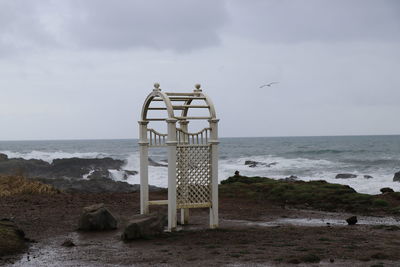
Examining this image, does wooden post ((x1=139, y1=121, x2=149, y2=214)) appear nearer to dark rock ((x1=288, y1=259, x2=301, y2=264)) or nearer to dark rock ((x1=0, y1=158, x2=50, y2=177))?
dark rock ((x1=288, y1=259, x2=301, y2=264))

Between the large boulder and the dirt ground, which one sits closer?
the dirt ground

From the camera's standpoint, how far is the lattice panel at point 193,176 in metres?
11.9

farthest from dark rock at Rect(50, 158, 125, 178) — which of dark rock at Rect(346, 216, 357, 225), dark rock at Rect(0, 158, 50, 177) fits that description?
dark rock at Rect(346, 216, 357, 225)

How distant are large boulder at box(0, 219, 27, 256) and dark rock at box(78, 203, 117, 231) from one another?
6.07 feet

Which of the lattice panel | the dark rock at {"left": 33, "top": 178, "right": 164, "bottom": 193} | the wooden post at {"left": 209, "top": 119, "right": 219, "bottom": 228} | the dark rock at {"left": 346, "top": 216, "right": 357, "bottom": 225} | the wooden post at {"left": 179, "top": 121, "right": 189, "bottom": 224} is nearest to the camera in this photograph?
the lattice panel

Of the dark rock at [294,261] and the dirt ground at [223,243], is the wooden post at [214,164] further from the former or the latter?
the dark rock at [294,261]

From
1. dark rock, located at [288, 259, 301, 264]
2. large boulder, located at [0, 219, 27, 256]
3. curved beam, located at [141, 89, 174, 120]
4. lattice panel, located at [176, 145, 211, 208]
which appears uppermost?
curved beam, located at [141, 89, 174, 120]

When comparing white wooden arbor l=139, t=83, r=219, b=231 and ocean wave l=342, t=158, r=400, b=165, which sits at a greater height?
white wooden arbor l=139, t=83, r=219, b=231

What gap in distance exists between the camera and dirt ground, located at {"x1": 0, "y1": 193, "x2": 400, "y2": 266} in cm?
888

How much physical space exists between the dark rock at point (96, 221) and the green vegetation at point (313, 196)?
24.1 feet

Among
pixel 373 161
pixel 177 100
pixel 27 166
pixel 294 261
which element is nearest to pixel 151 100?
pixel 177 100

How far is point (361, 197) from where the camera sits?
17062 millimetres

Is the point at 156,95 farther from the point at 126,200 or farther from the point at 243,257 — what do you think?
the point at 126,200

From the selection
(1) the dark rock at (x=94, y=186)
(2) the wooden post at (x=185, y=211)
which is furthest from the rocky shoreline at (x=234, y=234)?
(1) the dark rock at (x=94, y=186)
